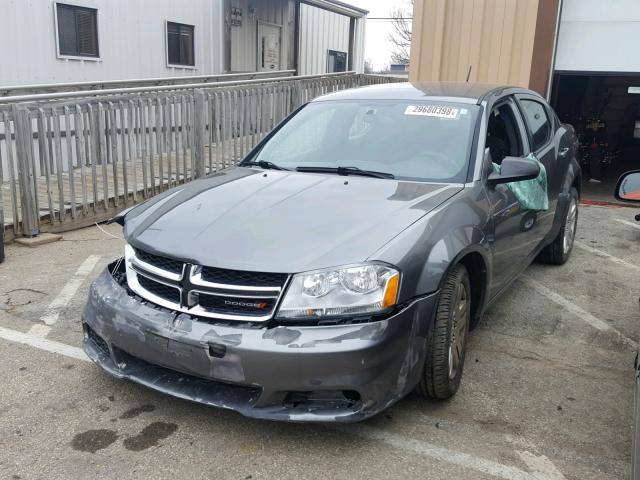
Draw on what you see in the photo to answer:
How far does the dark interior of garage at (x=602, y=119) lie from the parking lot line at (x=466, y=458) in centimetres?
1024

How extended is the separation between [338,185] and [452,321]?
1.02 metres

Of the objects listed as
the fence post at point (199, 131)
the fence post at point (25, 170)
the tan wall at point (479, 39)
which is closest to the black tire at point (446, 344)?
→ the fence post at point (25, 170)

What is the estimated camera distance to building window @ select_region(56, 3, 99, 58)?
10500mm

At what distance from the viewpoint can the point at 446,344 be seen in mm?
3066

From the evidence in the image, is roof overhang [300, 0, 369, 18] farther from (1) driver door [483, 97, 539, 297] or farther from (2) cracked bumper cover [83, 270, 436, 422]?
(2) cracked bumper cover [83, 270, 436, 422]

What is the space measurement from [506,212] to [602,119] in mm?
11517

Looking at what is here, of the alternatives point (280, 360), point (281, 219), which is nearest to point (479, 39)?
point (281, 219)

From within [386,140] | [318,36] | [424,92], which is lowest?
[386,140]

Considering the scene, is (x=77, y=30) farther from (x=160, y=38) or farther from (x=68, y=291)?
(x=68, y=291)

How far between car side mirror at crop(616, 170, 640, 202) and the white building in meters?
9.23

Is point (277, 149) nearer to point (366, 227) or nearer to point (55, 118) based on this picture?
point (366, 227)

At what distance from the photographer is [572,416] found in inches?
127

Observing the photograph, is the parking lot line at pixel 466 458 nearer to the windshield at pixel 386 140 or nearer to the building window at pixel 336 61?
the windshield at pixel 386 140

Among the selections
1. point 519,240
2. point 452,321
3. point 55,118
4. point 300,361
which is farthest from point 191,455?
point 55,118
